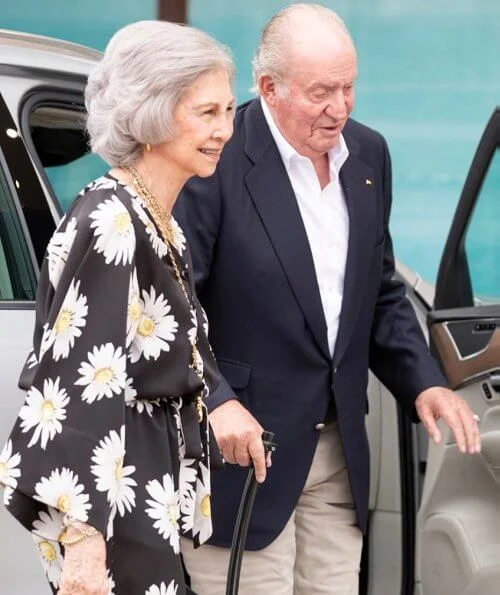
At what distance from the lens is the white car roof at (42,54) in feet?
12.1

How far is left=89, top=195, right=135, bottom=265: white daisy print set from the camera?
2617 mm

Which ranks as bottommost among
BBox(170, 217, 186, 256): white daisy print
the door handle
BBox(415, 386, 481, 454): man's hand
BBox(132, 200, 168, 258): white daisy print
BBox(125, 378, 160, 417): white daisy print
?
BBox(415, 386, 481, 454): man's hand

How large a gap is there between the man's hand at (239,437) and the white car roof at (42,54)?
3.25 ft

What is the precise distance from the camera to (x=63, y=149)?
395 cm

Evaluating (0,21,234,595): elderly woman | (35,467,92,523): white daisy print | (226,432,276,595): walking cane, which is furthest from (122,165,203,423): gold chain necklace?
(226,432,276,595): walking cane

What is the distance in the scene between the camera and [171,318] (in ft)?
8.96

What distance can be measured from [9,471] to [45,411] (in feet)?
0.36

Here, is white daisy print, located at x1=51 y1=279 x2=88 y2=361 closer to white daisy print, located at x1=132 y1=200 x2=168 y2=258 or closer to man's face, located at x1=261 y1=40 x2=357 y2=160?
white daisy print, located at x1=132 y1=200 x2=168 y2=258

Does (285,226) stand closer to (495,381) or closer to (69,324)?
(495,381)

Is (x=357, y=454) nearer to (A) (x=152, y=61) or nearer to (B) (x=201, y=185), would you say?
(B) (x=201, y=185)

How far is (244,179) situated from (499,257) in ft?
3.45

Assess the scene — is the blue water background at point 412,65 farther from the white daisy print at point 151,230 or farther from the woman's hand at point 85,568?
the woman's hand at point 85,568

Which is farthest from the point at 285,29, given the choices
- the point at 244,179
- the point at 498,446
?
the point at 498,446

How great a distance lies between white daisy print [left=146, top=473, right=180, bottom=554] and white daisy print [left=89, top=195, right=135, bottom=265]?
0.38 m
